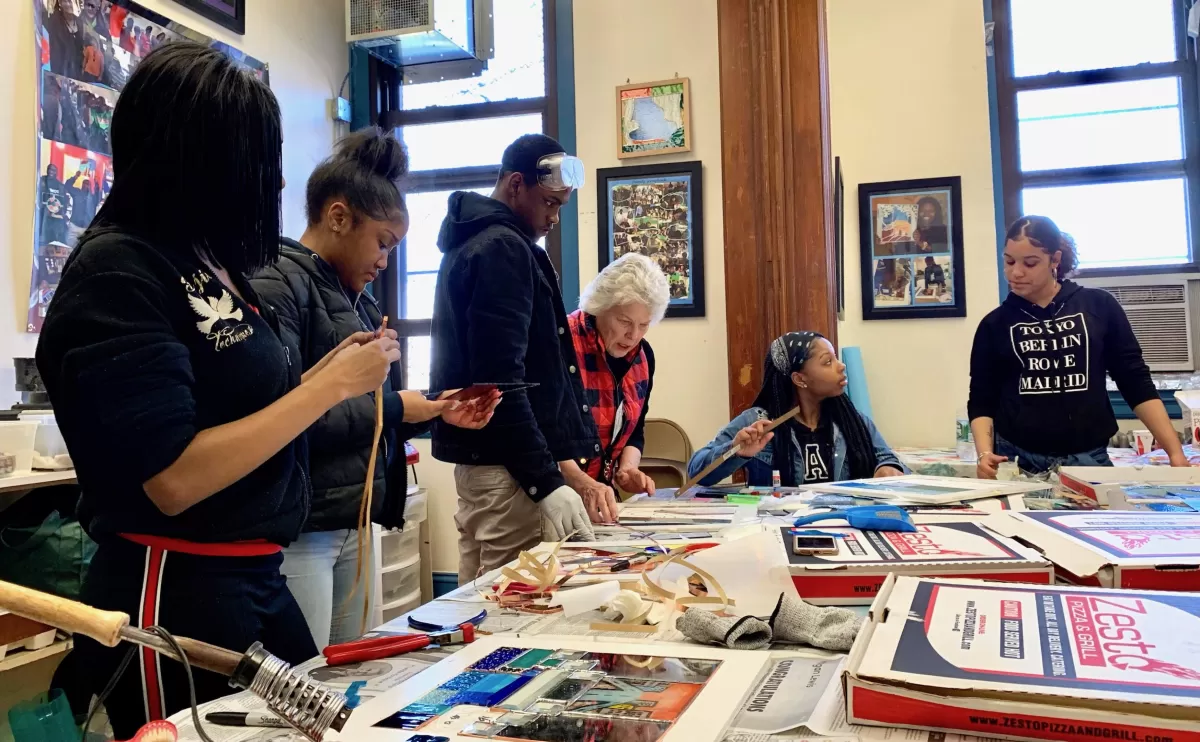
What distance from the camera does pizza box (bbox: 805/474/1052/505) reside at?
5.37 ft

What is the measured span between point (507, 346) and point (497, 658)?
943mm

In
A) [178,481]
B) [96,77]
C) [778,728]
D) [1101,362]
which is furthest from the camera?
[96,77]

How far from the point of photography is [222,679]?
0.91 meters

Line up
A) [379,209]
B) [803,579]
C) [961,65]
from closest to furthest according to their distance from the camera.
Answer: [803,579] → [379,209] → [961,65]

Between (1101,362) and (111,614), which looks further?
(1101,362)

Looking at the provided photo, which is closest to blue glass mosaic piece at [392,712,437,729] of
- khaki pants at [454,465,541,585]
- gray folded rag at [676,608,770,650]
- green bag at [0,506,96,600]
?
gray folded rag at [676,608,770,650]

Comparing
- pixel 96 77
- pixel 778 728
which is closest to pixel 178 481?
pixel 778 728

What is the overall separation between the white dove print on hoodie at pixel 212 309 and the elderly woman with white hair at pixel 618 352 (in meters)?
1.29

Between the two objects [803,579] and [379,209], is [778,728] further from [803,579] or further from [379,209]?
[379,209]

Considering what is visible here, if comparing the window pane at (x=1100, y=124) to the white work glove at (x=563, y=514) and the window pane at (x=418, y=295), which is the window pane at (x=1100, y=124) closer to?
the window pane at (x=418, y=295)

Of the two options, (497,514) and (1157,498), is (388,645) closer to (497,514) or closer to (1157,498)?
(497,514)

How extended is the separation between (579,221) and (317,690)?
334cm

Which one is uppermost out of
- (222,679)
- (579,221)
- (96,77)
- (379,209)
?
(96,77)

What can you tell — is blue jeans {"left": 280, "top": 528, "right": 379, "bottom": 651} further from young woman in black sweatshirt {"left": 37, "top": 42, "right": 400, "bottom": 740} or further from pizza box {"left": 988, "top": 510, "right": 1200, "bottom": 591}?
pizza box {"left": 988, "top": 510, "right": 1200, "bottom": 591}
